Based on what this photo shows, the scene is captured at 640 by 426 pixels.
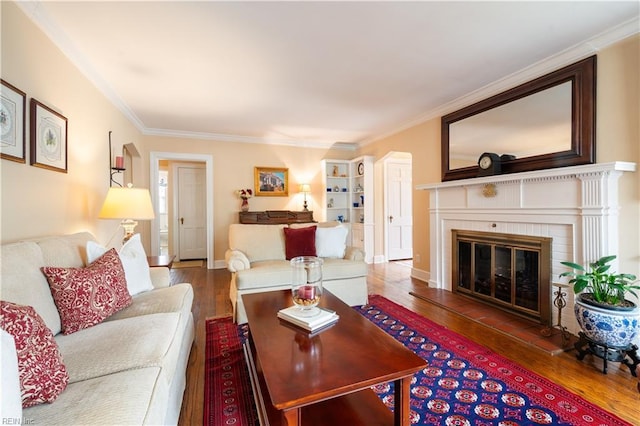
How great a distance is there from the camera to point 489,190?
9.93ft

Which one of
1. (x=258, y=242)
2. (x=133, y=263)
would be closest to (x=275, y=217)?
(x=258, y=242)

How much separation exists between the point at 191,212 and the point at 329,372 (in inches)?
230

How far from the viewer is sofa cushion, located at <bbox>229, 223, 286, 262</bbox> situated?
3189 mm

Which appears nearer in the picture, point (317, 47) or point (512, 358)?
point (512, 358)

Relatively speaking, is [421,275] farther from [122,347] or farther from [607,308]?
[122,347]

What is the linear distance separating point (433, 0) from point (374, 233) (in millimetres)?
4219

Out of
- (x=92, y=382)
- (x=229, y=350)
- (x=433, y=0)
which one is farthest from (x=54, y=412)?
(x=433, y=0)

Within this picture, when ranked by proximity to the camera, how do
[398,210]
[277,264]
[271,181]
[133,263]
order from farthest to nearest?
1. [398,210]
2. [271,181]
3. [277,264]
4. [133,263]

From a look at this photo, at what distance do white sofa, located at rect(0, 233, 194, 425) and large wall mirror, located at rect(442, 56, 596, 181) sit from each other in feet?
10.7

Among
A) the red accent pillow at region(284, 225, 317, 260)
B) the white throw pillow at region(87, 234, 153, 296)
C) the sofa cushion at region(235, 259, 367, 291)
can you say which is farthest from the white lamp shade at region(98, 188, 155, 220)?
the red accent pillow at region(284, 225, 317, 260)

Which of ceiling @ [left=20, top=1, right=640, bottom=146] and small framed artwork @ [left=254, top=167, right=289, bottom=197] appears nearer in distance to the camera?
ceiling @ [left=20, top=1, right=640, bottom=146]

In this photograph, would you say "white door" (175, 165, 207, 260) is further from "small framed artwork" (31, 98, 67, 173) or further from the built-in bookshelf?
"small framed artwork" (31, 98, 67, 173)

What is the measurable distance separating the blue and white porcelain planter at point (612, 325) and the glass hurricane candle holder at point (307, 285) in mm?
1919

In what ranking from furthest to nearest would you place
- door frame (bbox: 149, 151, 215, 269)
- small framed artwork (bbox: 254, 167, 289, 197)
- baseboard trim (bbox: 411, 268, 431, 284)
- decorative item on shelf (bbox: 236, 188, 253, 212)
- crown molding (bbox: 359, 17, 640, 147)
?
small framed artwork (bbox: 254, 167, 289, 197) → decorative item on shelf (bbox: 236, 188, 253, 212) → door frame (bbox: 149, 151, 215, 269) → baseboard trim (bbox: 411, 268, 431, 284) → crown molding (bbox: 359, 17, 640, 147)
